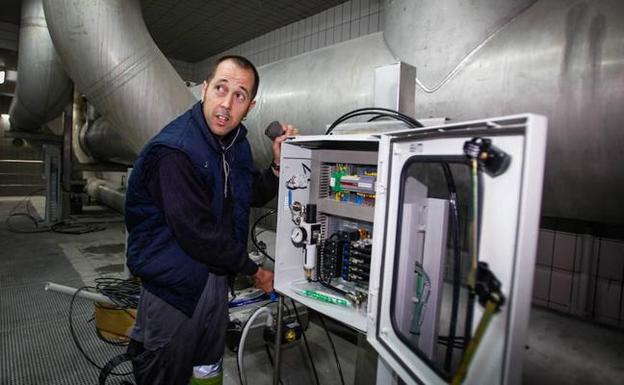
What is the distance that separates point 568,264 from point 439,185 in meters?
1.98

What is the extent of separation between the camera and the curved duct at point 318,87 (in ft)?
3.81

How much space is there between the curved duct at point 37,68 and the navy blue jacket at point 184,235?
268cm

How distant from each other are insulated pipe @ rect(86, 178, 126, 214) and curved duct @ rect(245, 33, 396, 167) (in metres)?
3.20

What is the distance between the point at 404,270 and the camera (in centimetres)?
82

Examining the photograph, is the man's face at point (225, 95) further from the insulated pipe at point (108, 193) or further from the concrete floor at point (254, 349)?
the insulated pipe at point (108, 193)

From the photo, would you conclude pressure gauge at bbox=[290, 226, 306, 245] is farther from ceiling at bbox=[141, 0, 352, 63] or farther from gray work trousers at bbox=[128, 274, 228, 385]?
ceiling at bbox=[141, 0, 352, 63]

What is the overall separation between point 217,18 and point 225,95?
139 inches

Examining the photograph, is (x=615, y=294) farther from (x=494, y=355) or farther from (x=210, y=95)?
(x=210, y=95)

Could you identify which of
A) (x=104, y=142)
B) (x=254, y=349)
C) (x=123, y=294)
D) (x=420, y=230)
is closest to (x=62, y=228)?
(x=104, y=142)

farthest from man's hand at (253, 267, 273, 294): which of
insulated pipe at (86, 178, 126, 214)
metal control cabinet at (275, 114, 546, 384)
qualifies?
insulated pipe at (86, 178, 126, 214)

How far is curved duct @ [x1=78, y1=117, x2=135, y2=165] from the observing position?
11.1ft

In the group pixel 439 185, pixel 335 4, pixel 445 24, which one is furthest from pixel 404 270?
pixel 335 4

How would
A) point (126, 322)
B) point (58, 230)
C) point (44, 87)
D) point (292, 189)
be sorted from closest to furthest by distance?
point (292, 189) → point (126, 322) → point (44, 87) → point (58, 230)

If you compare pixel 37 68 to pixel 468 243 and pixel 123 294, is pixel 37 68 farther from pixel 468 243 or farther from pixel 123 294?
pixel 468 243
